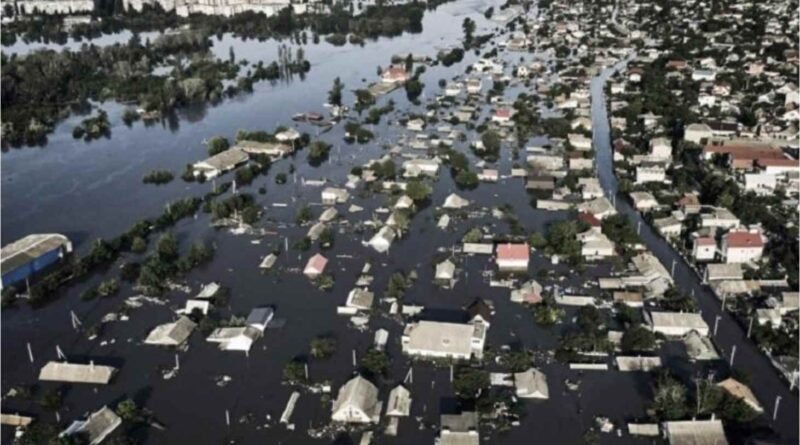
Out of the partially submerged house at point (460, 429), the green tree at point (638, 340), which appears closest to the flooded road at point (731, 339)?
the green tree at point (638, 340)

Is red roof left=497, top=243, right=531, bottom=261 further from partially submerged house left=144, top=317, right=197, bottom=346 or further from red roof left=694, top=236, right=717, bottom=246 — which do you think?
partially submerged house left=144, top=317, right=197, bottom=346

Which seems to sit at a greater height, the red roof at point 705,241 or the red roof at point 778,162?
the red roof at point 778,162

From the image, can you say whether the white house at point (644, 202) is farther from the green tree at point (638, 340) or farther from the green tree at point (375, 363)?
the green tree at point (375, 363)

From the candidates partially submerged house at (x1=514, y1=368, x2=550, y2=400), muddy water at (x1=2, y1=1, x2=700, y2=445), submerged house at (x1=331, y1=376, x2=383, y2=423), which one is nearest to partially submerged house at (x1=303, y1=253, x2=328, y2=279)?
muddy water at (x1=2, y1=1, x2=700, y2=445)

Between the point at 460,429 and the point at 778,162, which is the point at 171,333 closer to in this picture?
the point at 460,429

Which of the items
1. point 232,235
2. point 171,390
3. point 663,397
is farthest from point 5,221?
point 663,397

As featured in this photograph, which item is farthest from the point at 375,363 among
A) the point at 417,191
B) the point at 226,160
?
the point at 226,160
